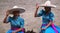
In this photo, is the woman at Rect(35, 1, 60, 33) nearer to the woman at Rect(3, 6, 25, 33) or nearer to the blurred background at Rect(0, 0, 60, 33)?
the woman at Rect(3, 6, 25, 33)

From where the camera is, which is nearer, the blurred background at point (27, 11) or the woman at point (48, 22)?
the woman at point (48, 22)

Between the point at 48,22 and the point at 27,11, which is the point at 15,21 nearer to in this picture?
the point at 48,22

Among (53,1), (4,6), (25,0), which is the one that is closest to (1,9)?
(4,6)

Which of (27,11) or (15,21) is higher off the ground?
(27,11)

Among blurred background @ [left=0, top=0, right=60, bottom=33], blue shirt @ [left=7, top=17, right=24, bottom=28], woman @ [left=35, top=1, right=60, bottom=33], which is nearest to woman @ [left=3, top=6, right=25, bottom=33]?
blue shirt @ [left=7, top=17, right=24, bottom=28]

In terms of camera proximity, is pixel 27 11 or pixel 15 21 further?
pixel 27 11

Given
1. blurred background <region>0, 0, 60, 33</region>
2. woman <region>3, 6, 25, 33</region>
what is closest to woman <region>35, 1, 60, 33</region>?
woman <region>3, 6, 25, 33</region>

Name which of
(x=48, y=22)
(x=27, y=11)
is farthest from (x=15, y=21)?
(x=27, y=11)

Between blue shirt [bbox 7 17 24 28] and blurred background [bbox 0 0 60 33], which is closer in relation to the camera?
blue shirt [bbox 7 17 24 28]

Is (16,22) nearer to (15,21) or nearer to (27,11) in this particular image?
(15,21)

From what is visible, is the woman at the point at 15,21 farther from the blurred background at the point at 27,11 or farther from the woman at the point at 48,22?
the blurred background at the point at 27,11

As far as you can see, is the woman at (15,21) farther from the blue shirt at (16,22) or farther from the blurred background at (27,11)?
the blurred background at (27,11)

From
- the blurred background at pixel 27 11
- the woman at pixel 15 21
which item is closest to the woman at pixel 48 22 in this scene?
the woman at pixel 15 21

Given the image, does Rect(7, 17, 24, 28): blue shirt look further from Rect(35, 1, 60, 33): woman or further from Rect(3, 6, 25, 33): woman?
Rect(35, 1, 60, 33): woman
